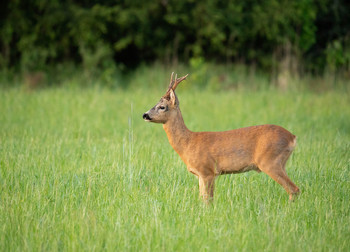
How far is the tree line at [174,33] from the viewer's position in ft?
63.9

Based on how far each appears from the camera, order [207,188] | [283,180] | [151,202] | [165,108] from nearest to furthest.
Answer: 1. [151,202]
2. [283,180]
3. [207,188]
4. [165,108]

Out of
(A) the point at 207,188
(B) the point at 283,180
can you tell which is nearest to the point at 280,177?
(B) the point at 283,180

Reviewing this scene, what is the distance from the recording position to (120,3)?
20953 millimetres

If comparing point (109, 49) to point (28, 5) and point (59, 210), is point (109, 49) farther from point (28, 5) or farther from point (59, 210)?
point (59, 210)

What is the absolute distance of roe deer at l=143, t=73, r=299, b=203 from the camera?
5.49 meters

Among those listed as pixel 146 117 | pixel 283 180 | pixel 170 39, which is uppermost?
pixel 170 39

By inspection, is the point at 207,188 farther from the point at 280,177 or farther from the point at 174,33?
the point at 174,33

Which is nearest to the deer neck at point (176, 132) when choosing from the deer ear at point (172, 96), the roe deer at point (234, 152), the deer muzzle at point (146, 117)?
the roe deer at point (234, 152)

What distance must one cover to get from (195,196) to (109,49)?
15.1 m

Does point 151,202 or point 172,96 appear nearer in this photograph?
point 151,202

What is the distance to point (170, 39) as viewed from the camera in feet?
71.6

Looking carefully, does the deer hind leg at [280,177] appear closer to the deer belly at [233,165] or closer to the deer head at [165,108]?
the deer belly at [233,165]

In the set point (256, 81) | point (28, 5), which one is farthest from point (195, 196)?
point (28, 5)

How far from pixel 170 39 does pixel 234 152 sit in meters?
16.7
